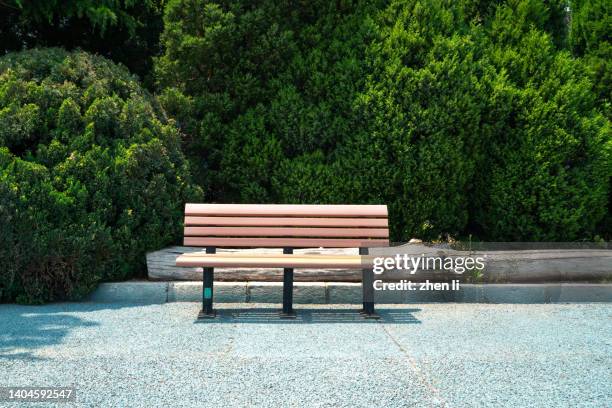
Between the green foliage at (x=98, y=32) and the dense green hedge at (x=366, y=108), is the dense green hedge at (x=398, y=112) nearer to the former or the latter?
the dense green hedge at (x=366, y=108)

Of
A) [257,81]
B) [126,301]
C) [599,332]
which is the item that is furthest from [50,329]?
[599,332]

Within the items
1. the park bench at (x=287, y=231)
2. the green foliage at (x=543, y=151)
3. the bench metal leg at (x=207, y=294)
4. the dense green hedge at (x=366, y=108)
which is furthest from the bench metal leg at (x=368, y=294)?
the green foliage at (x=543, y=151)

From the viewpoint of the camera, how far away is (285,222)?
5211 mm

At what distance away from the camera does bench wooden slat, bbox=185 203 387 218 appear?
5.22m

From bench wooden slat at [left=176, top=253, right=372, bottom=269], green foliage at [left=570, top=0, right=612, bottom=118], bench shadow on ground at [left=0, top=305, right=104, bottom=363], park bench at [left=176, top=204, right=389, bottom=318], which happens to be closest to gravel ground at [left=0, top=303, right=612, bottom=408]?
bench shadow on ground at [left=0, top=305, right=104, bottom=363]

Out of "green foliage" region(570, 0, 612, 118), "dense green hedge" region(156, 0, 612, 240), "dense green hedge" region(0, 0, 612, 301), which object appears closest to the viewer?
"dense green hedge" region(0, 0, 612, 301)

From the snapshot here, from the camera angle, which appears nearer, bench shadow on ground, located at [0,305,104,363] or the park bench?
bench shadow on ground, located at [0,305,104,363]

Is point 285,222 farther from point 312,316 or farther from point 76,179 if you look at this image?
point 76,179

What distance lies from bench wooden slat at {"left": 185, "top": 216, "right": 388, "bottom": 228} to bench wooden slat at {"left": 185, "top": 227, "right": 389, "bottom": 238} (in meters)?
0.03

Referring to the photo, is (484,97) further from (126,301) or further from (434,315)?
(126,301)

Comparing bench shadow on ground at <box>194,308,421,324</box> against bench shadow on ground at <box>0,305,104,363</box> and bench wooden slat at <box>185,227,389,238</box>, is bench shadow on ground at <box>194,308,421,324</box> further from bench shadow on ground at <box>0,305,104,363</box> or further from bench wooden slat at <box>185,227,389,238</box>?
bench shadow on ground at <box>0,305,104,363</box>

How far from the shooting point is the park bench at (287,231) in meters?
5.13

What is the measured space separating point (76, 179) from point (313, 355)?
2772mm

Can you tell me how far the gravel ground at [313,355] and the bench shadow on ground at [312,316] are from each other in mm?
16
